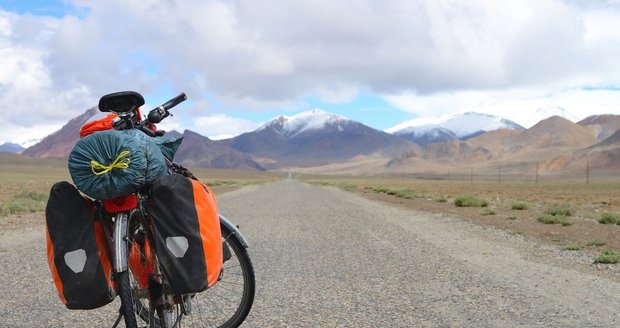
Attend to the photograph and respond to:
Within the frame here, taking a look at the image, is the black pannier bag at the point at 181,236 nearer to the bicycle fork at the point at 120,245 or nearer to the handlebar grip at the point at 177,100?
the bicycle fork at the point at 120,245

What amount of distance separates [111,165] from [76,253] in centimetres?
59

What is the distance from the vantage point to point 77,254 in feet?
11.9

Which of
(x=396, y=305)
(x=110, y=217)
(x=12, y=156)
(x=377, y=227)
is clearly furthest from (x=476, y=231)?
(x=12, y=156)

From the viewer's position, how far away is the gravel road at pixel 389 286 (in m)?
5.42

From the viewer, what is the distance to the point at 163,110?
4.25 metres

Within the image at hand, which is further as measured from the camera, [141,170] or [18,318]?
[18,318]

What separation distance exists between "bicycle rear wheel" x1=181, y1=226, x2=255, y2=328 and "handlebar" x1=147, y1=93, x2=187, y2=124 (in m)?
0.91

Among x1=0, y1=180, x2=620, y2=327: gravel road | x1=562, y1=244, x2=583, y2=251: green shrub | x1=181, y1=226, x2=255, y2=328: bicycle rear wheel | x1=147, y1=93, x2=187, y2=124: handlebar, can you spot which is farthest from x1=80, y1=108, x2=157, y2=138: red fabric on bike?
x1=562, y1=244, x2=583, y2=251: green shrub

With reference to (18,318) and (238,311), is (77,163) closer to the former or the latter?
(238,311)

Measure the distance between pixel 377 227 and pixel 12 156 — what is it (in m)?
180

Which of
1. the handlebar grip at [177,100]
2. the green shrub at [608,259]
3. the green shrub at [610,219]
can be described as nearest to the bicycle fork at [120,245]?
the handlebar grip at [177,100]

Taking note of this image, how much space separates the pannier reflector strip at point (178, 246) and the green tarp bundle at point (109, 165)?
41 centimetres

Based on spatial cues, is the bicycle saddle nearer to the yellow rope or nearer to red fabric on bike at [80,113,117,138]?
red fabric on bike at [80,113,117,138]

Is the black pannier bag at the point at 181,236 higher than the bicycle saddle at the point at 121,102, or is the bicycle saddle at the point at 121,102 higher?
the bicycle saddle at the point at 121,102
